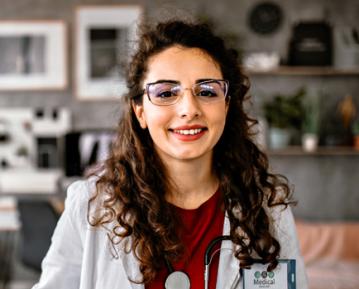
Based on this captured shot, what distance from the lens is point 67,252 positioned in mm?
1374

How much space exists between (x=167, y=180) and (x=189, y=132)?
19 centimetres

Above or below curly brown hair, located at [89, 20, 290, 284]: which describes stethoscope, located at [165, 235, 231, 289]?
below

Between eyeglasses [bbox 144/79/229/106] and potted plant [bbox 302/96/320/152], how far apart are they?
3008 millimetres

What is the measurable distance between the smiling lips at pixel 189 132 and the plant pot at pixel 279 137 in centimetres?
301

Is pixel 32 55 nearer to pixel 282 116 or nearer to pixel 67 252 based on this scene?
pixel 282 116

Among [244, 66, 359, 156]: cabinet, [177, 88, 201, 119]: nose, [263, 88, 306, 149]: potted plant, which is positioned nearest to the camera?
[177, 88, 201, 119]: nose

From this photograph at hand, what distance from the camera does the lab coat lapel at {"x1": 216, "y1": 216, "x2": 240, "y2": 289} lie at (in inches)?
54.3

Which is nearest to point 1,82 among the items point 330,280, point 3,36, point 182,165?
point 3,36

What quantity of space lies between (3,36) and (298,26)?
7.25 ft

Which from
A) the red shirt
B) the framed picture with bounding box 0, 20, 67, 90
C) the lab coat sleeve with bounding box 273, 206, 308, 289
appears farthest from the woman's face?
the framed picture with bounding box 0, 20, 67, 90

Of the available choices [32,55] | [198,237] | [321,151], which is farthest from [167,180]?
[32,55]

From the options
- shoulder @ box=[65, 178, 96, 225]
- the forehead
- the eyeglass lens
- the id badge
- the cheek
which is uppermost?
the forehead

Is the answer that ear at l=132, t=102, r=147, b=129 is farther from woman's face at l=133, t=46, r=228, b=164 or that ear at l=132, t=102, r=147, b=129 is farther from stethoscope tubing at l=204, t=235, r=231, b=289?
stethoscope tubing at l=204, t=235, r=231, b=289

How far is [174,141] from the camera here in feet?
4.53
